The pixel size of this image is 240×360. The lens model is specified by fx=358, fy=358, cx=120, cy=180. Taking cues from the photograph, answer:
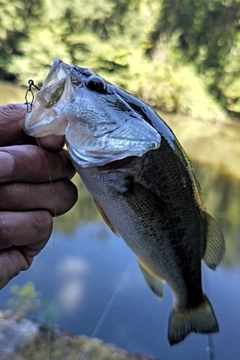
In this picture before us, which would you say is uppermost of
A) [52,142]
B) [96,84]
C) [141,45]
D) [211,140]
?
[96,84]

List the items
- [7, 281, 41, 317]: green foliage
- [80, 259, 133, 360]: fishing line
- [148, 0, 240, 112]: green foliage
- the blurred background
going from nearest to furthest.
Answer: [80, 259, 133, 360]: fishing line, [7, 281, 41, 317]: green foliage, the blurred background, [148, 0, 240, 112]: green foliage

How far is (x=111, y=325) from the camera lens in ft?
6.36

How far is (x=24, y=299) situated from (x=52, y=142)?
1.39 meters

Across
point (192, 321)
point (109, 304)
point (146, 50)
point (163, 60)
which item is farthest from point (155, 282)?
point (146, 50)

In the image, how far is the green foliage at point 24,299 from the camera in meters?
1.85

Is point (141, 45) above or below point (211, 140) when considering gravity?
above

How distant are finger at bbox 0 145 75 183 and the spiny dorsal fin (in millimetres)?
512

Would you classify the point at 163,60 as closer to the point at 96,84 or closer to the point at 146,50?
the point at 146,50

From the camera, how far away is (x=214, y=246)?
3.63 feet

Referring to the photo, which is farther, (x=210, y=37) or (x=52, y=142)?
(x=210, y=37)

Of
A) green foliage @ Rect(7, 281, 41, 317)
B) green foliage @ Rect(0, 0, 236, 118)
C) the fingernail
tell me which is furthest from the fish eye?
green foliage @ Rect(0, 0, 236, 118)

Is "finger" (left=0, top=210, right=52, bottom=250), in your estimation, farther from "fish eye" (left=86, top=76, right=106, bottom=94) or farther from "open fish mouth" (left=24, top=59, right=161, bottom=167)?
"fish eye" (left=86, top=76, right=106, bottom=94)

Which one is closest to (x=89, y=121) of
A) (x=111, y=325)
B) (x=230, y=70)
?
(x=111, y=325)

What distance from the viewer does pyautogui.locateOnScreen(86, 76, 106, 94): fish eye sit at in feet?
2.70
